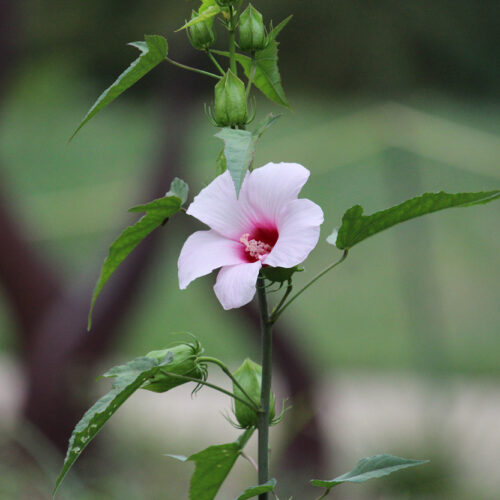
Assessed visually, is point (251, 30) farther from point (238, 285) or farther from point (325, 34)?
point (325, 34)

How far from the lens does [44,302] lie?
1.41m

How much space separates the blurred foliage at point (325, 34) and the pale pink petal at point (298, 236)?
1.08 metres

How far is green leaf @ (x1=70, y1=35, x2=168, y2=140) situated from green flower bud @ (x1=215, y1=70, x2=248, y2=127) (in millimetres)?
29

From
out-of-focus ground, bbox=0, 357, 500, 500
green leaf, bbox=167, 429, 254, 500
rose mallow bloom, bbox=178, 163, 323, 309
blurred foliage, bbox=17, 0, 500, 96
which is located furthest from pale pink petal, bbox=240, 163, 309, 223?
blurred foliage, bbox=17, 0, 500, 96

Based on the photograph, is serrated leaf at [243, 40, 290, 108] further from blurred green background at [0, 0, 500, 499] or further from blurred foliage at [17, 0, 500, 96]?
blurred foliage at [17, 0, 500, 96]

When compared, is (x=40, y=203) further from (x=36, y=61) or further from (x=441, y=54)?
(x=441, y=54)

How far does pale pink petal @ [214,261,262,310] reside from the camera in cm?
28

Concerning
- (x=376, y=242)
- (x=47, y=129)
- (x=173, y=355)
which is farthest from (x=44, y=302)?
(x=47, y=129)

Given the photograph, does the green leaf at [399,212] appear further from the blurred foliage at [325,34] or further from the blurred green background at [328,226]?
the blurred foliage at [325,34]

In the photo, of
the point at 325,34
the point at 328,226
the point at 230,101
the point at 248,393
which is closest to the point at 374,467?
the point at 248,393

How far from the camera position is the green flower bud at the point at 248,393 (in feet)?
1.13

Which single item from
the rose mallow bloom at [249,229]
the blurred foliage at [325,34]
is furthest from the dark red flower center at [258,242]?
the blurred foliage at [325,34]

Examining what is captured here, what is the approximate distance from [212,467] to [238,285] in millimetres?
103

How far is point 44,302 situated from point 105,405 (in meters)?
1.15
